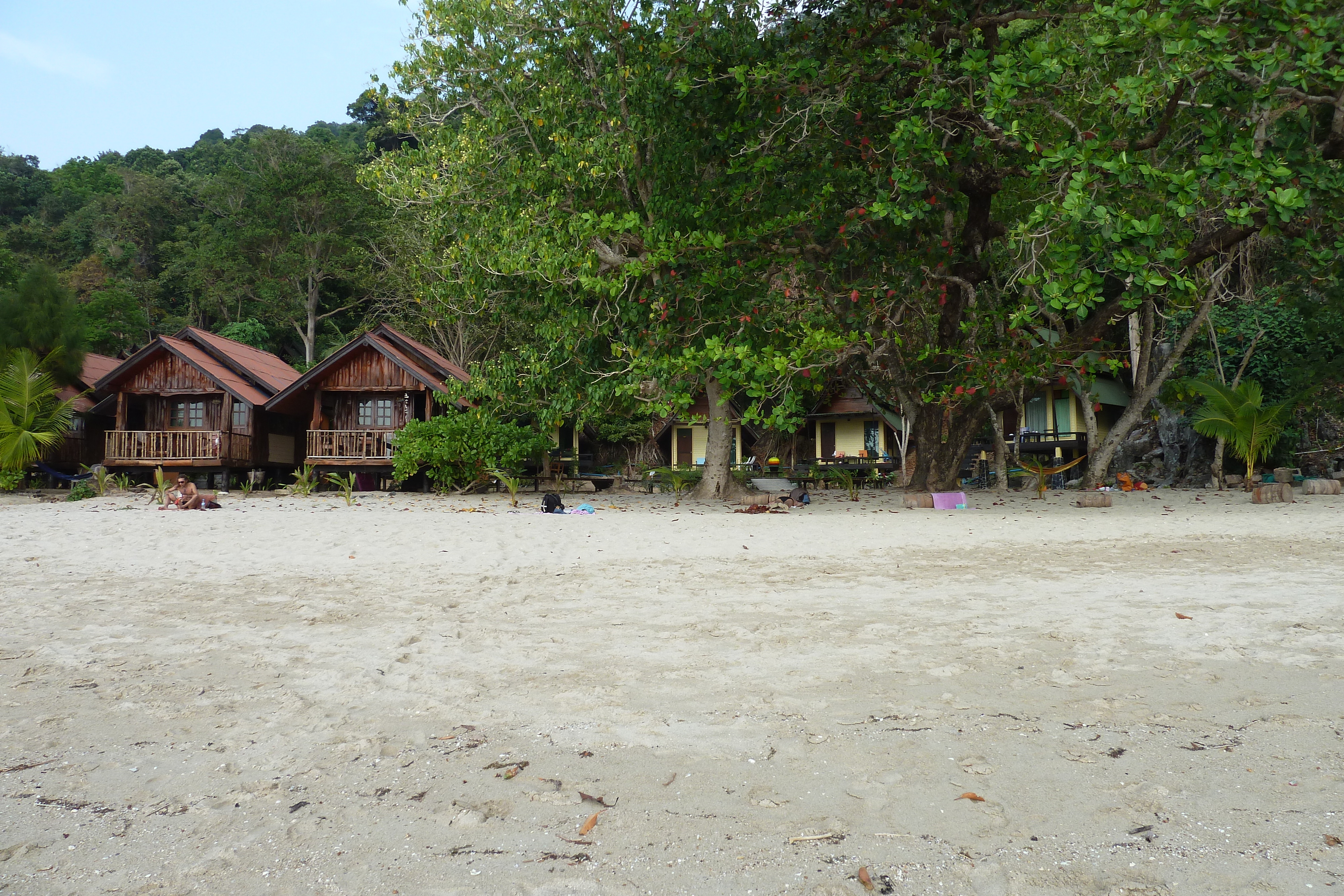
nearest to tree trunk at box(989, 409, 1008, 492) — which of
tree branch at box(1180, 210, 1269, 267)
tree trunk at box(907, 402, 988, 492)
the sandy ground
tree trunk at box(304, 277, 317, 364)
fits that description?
tree trunk at box(907, 402, 988, 492)

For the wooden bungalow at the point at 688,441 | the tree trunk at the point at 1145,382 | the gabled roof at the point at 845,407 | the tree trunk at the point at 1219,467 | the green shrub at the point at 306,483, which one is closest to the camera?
the tree trunk at the point at 1145,382

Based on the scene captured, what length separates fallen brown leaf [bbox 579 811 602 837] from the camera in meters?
2.52

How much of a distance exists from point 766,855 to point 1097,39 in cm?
923

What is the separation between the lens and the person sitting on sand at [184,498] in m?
14.0

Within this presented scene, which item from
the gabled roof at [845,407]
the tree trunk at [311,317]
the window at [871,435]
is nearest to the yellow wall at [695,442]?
the gabled roof at [845,407]

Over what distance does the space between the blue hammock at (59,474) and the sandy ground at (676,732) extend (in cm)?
1483

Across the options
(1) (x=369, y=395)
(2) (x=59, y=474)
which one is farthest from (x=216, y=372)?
(2) (x=59, y=474)

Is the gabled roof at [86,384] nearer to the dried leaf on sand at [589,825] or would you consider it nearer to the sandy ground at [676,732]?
the sandy ground at [676,732]

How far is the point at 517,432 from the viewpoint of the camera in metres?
19.0

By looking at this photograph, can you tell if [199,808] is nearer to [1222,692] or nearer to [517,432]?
[1222,692]

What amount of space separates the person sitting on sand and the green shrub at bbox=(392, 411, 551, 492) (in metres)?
4.88

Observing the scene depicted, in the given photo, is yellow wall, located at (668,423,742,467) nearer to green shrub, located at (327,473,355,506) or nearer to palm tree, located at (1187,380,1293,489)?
green shrub, located at (327,473,355,506)

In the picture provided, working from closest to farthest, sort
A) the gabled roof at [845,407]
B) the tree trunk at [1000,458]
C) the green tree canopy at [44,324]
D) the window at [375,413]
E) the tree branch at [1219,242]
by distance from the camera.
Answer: the tree branch at [1219,242] → the tree trunk at [1000,458] → the green tree canopy at [44,324] → the window at [375,413] → the gabled roof at [845,407]

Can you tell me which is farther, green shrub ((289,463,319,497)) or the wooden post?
the wooden post
